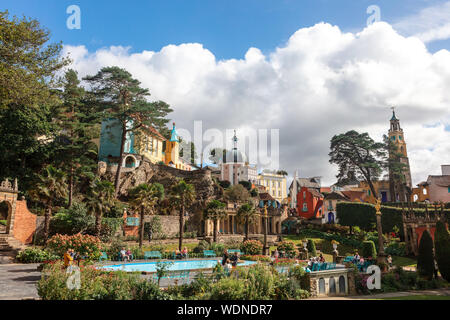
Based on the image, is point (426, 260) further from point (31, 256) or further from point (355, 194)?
point (355, 194)

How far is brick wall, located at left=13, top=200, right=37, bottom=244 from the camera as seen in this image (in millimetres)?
31316

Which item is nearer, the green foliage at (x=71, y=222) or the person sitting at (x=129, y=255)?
the person sitting at (x=129, y=255)

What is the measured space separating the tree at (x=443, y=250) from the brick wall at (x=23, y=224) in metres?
38.6

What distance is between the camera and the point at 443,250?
22672 mm

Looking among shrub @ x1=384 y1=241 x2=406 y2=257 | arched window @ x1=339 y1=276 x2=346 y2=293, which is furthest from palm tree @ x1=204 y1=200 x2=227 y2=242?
arched window @ x1=339 y1=276 x2=346 y2=293

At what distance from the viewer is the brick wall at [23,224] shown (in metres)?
31.3

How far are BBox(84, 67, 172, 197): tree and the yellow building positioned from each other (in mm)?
66595

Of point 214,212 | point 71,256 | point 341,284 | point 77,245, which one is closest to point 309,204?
point 214,212

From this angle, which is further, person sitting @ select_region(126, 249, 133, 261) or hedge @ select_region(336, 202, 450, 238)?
hedge @ select_region(336, 202, 450, 238)

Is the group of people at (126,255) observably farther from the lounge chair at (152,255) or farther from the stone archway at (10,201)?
the stone archway at (10,201)

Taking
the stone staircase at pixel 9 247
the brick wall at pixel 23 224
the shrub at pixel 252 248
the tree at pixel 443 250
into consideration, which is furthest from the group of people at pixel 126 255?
the tree at pixel 443 250

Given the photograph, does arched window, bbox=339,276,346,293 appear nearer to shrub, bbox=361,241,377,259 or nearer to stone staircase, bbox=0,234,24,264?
shrub, bbox=361,241,377,259
